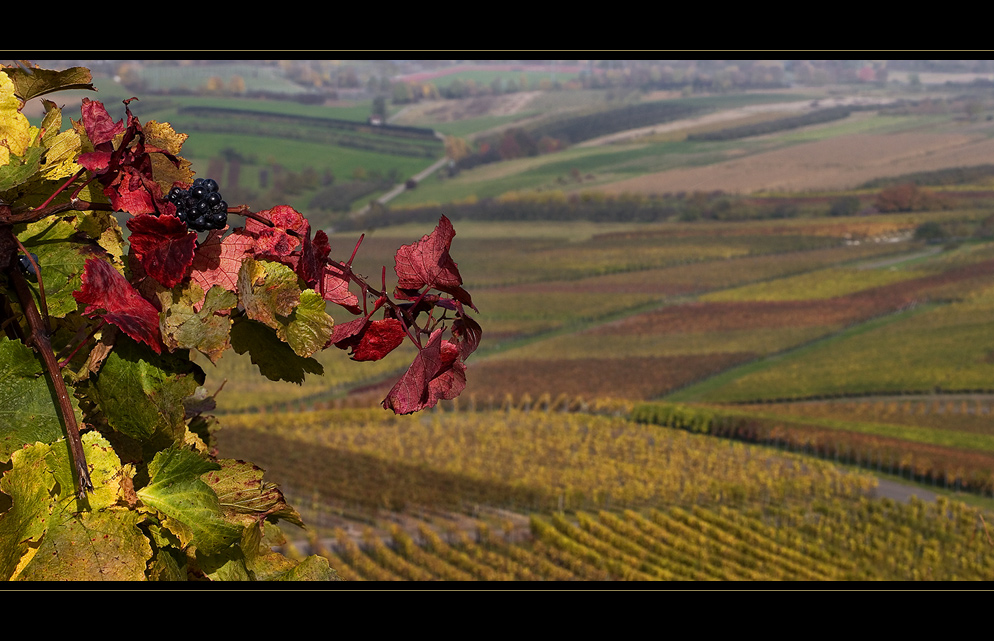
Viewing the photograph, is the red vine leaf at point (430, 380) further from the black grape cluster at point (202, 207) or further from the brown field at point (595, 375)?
the brown field at point (595, 375)

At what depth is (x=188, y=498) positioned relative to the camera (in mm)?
549

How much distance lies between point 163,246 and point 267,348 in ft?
0.27

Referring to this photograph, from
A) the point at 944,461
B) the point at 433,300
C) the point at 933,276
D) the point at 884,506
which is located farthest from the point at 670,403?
the point at 433,300

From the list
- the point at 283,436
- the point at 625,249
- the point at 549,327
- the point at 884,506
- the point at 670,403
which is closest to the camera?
the point at 884,506

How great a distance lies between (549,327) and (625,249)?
694 cm

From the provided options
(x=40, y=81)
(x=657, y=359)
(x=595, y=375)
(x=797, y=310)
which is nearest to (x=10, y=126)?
(x=40, y=81)

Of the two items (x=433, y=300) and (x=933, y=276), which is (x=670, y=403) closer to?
(x=933, y=276)

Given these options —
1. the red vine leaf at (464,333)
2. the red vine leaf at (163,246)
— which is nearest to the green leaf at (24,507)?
the red vine leaf at (163,246)

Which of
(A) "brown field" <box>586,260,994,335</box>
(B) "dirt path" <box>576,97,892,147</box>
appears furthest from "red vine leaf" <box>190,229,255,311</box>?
(B) "dirt path" <box>576,97,892,147</box>

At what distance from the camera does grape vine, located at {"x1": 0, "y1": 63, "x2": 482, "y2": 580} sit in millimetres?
516

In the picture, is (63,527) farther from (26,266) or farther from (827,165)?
(827,165)

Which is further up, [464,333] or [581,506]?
[464,333]

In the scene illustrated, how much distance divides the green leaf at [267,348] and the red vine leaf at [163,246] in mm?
54

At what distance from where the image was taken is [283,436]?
66.1ft
